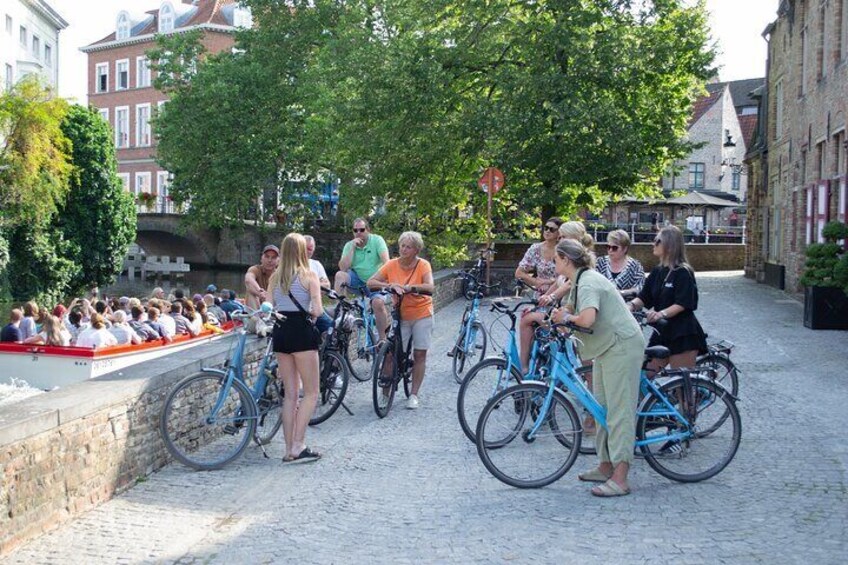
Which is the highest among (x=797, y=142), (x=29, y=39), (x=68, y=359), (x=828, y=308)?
(x=29, y=39)

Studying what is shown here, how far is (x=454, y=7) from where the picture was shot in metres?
27.3

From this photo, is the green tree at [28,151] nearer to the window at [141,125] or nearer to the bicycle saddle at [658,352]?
the bicycle saddle at [658,352]

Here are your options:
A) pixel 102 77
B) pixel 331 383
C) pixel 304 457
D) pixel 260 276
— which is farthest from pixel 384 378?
pixel 102 77

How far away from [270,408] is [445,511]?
2.48m

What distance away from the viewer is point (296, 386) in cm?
784

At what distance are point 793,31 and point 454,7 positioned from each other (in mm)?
8830

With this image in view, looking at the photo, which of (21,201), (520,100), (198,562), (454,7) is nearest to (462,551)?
(198,562)

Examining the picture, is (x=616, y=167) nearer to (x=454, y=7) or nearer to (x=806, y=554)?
(x=454, y=7)

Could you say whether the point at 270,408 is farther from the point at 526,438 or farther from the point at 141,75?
the point at 141,75

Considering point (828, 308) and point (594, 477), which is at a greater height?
point (828, 308)

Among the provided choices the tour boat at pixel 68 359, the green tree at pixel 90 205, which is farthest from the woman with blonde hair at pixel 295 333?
the green tree at pixel 90 205

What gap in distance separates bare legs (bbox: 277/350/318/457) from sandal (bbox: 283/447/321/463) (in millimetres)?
21

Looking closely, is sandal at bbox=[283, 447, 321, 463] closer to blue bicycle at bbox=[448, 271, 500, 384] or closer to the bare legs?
the bare legs

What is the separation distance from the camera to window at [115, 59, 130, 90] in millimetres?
82081
